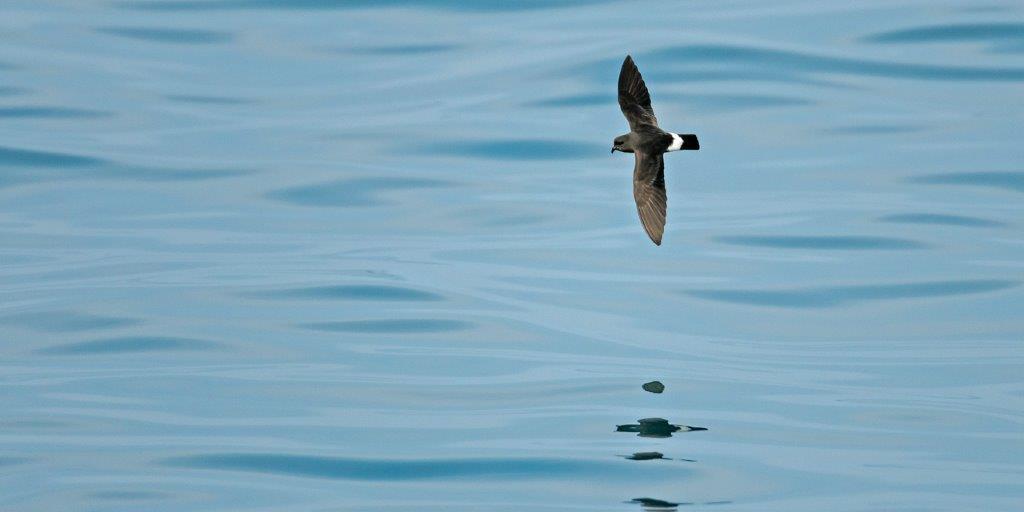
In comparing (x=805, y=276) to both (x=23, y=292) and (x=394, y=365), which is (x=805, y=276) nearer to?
(x=394, y=365)

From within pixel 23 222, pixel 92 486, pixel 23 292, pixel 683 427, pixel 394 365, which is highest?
pixel 23 222

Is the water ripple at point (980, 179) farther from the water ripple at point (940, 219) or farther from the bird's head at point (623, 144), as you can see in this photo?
the bird's head at point (623, 144)

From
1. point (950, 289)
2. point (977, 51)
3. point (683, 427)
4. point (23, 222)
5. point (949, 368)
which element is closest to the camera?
point (683, 427)

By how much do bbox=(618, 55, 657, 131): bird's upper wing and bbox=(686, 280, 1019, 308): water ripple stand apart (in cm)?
154

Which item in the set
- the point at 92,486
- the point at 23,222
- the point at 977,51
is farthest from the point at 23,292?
the point at 977,51

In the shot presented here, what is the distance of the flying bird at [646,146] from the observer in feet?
37.2

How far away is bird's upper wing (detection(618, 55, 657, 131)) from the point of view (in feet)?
40.7

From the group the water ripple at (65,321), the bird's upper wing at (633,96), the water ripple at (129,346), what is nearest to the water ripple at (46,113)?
the water ripple at (65,321)

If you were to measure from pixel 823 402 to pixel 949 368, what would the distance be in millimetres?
1212

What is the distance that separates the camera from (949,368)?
12055 mm

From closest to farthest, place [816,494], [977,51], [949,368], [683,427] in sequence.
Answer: [816,494]
[683,427]
[949,368]
[977,51]

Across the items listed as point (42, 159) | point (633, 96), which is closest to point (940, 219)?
point (633, 96)

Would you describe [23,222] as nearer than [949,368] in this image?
No

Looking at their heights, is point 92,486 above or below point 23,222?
below
